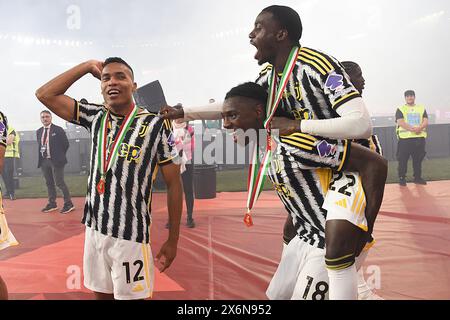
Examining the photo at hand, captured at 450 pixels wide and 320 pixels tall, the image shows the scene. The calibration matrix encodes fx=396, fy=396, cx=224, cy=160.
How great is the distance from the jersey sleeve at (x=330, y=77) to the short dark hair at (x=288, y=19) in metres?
0.12

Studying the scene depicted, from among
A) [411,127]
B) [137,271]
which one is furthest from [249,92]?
[411,127]

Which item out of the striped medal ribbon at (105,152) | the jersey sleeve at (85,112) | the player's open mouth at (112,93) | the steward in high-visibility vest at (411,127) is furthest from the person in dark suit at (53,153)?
the steward in high-visibility vest at (411,127)

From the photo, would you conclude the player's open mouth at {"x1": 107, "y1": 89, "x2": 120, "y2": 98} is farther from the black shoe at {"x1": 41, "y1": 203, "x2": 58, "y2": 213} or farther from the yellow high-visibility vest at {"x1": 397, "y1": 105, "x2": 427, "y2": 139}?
the yellow high-visibility vest at {"x1": 397, "y1": 105, "x2": 427, "y2": 139}

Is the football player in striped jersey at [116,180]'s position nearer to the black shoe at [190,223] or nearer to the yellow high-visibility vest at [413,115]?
the black shoe at [190,223]

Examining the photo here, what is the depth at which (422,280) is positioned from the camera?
9.93 feet

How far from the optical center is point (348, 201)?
1.53 meters

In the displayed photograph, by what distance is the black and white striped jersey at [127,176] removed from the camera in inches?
73.9

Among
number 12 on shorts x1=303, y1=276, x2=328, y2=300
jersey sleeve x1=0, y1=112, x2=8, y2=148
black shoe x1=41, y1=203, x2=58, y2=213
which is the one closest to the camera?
number 12 on shorts x1=303, y1=276, x2=328, y2=300

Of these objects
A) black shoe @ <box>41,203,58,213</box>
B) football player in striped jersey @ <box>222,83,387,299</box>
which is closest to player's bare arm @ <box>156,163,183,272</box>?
football player in striped jersey @ <box>222,83,387,299</box>

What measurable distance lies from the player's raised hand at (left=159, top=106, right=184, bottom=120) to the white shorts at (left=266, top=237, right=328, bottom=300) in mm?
799

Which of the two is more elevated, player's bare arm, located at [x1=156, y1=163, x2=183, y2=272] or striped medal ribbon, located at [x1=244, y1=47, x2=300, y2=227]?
striped medal ribbon, located at [x1=244, y1=47, x2=300, y2=227]

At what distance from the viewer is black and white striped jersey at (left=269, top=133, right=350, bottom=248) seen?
4.94 feet

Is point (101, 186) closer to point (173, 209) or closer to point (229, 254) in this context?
point (173, 209)

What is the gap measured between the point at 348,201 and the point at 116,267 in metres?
1.09
